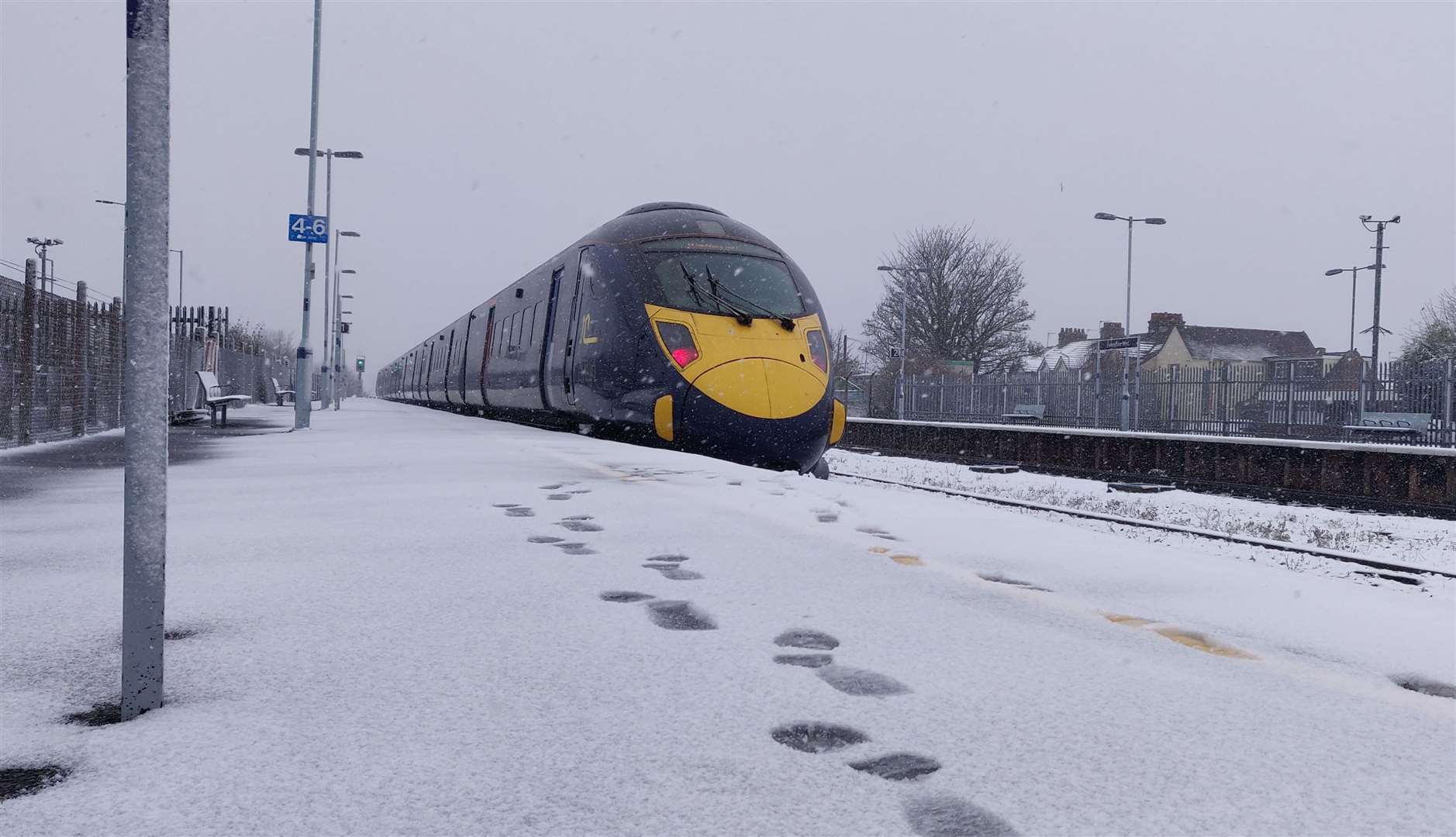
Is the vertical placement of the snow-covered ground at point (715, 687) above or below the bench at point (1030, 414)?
below

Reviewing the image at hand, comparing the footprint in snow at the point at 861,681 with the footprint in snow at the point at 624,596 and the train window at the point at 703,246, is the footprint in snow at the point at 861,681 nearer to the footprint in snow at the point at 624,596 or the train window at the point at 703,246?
the footprint in snow at the point at 624,596

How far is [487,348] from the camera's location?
730 inches

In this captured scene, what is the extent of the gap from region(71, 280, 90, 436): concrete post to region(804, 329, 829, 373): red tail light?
9.97m

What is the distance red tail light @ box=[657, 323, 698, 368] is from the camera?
9273 millimetres

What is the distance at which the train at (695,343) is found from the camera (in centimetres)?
930

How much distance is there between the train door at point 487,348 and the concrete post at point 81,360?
5990mm

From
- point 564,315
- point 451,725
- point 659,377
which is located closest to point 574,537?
point 451,725

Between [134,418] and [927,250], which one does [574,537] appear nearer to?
[134,418]

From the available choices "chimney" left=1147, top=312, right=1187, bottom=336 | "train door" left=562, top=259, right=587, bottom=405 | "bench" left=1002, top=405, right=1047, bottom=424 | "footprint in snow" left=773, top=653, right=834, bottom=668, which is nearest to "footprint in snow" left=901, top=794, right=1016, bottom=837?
"footprint in snow" left=773, top=653, right=834, bottom=668

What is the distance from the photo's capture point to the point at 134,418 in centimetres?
219

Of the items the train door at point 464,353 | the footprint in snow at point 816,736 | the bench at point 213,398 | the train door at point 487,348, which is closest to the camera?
the footprint in snow at point 816,736

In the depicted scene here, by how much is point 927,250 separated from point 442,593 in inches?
1704

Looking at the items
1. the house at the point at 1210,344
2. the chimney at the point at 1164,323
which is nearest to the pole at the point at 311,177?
the house at the point at 1210,344

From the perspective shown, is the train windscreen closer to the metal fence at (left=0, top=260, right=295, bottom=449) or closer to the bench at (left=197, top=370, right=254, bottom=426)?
the metal fence at (left=0, top=260, right=295, bottom=449)
